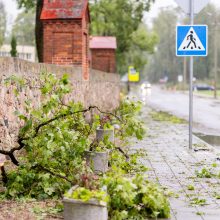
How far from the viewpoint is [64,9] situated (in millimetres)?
15156

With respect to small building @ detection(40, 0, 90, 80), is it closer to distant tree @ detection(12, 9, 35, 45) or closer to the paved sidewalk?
the paved sidewalk

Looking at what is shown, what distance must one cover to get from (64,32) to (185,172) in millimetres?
7257

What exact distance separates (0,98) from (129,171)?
2121 millimetres

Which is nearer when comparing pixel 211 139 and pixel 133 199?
pixel 133 199

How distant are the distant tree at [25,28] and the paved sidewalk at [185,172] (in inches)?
4125

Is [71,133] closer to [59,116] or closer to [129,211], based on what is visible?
[59,116]

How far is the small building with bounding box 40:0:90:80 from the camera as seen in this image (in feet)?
49.5

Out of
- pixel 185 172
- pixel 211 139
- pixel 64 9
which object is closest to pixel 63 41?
pixel 64 9

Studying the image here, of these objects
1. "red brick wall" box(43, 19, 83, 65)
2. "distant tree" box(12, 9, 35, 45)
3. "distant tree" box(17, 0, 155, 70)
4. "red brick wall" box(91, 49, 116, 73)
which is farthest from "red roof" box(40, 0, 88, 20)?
"distant tree" box(12, 9, 35, 45)

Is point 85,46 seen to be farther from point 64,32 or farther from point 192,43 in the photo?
point 192,43

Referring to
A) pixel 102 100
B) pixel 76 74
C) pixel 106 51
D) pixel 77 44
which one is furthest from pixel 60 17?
pixel 106 51

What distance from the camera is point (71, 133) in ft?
22.9

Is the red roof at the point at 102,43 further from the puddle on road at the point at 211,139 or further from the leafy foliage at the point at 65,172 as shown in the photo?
the leafy foliage at the point at 65,172

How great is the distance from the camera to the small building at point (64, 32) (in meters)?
15.1
